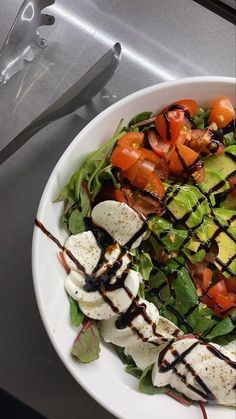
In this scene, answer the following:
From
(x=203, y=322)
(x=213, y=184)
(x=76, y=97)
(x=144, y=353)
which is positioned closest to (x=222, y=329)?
(x=203, y=322)

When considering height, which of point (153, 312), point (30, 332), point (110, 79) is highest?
point (110, 79)

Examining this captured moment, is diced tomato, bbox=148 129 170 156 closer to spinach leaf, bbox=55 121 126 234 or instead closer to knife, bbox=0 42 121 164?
spinach leaf, bbox=55 121 126 234

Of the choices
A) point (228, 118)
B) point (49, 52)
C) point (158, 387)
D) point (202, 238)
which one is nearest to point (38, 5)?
point (49, 52)

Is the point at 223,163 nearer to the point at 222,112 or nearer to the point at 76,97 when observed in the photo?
the point at 222,112

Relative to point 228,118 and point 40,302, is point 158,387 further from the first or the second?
point 228,118

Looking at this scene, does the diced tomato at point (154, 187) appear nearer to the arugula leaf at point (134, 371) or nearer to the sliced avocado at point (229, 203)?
the sliced avocado at point (229, 203)

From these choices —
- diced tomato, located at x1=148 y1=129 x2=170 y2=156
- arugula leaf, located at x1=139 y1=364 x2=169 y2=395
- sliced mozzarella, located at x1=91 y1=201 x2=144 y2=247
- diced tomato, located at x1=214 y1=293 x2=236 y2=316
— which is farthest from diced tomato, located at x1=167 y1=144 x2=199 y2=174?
arugula leaf, located at x1=139 y1=364 x2=169 y2=395

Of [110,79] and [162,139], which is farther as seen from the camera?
[110,79]

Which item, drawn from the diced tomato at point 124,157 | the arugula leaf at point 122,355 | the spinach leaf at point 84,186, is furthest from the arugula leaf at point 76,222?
the arugula leaf at point 122,355
